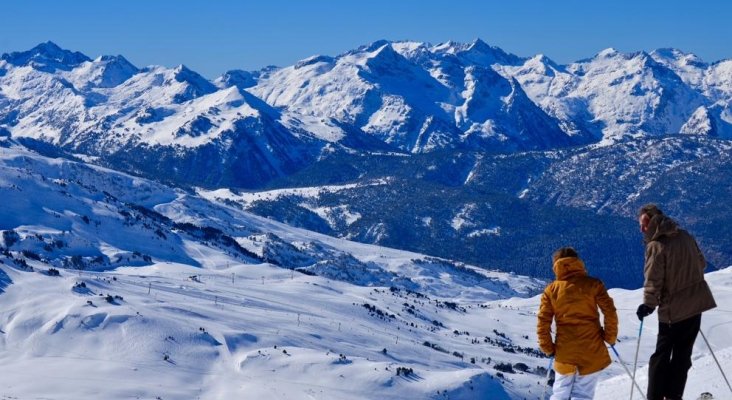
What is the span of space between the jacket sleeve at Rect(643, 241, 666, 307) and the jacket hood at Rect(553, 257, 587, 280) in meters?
2.29

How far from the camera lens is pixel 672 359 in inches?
906

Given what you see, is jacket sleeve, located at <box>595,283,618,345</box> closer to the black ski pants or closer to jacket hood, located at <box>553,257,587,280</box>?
jacket hood, located at <box>553,257,587,280</box>

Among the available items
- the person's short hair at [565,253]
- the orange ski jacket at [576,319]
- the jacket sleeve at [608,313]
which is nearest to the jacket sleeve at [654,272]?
the orange ski jacket at [576,319]

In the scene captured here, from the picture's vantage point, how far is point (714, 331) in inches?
5556

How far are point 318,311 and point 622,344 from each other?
165 ft

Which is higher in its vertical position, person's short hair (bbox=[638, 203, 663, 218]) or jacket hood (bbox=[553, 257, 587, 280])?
person's short hair (bbox=[638, 203, 663, 218])

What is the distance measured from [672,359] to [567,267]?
4.75 meters

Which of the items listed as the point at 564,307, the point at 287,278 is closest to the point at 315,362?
the point at 564,307

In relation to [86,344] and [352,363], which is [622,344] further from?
[86,344]

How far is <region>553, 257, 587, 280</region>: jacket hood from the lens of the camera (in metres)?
20.5

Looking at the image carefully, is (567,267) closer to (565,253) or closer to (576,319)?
(565,253)

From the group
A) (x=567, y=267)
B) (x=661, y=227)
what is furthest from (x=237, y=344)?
(x=567, y=267)

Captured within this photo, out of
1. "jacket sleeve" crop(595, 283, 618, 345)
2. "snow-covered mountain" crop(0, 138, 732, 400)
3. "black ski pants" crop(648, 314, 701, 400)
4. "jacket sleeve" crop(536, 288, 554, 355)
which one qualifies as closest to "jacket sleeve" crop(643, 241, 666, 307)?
"black ski pants" crop(648, 314, 701, 400)

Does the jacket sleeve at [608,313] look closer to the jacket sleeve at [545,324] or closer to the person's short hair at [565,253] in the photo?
the person's short hair at [565,253]
